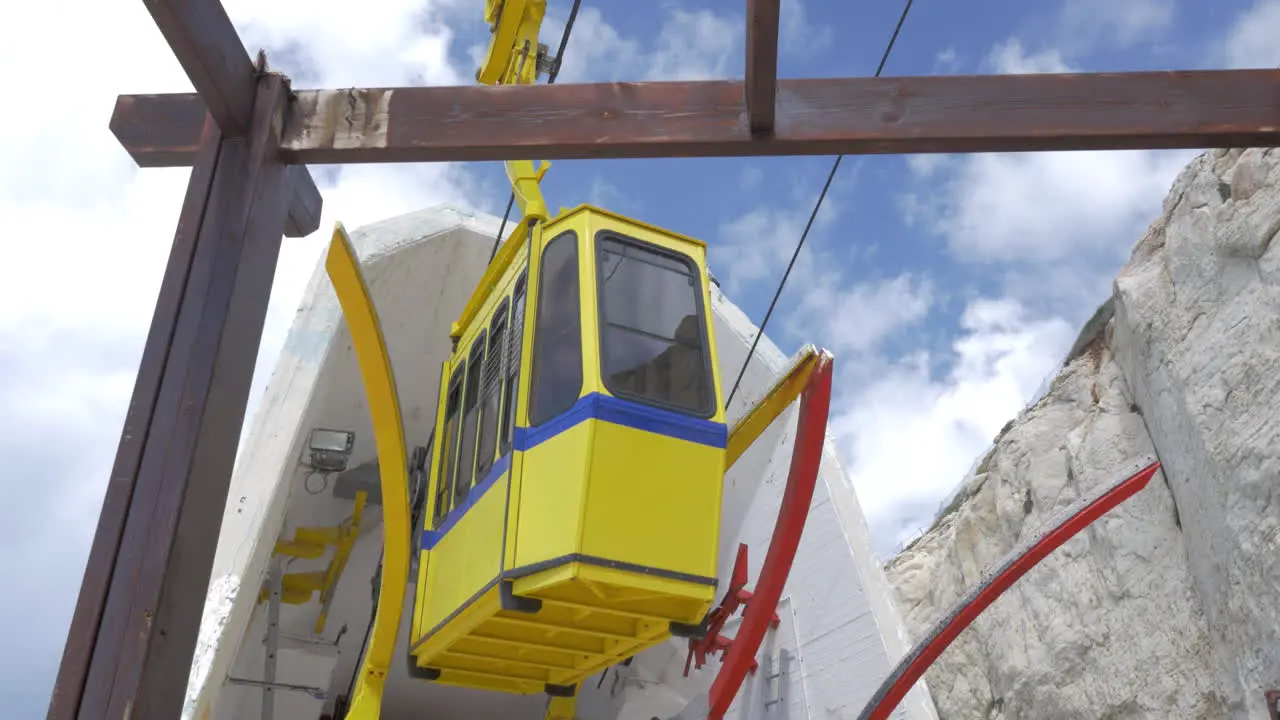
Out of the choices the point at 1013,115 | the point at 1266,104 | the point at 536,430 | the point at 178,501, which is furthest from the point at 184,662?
the point at 1266,104

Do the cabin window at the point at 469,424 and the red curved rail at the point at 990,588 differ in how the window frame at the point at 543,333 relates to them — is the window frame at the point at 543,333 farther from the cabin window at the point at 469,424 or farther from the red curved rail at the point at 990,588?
the red curved rail at the point at 990,588

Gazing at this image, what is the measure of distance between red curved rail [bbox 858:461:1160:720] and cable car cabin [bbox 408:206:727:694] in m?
1.09

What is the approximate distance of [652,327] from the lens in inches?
187

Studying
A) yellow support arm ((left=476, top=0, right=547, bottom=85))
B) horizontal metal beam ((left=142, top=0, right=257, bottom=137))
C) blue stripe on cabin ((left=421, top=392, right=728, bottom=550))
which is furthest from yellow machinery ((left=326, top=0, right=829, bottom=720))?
yellow support arm ((left=476, top=0, right=547, bottom=85))

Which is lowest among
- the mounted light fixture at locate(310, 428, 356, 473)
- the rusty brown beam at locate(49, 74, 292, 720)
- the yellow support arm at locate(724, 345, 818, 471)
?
the rusty brown beam at locate(49, 74, 292, 720)

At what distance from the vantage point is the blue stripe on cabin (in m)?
4.31

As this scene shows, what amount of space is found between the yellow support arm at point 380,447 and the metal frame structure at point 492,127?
48cm

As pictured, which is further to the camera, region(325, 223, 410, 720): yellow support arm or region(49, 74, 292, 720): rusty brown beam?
region(325, 223, 410, 720): yellow support arm

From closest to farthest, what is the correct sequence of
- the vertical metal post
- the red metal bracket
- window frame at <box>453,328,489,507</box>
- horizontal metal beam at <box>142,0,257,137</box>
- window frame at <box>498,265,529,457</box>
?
horizontal metal beam at <box>142,0,257,137</box>, window frame at <box>498,265,529,457</box>, window frame at <box>453,328,489,507</box>, the red metal bracket, the vertical metal post

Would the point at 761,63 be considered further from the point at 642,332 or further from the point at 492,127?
the point at 642,332

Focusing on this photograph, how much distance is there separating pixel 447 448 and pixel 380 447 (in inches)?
44.9

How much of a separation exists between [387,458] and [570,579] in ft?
3.79

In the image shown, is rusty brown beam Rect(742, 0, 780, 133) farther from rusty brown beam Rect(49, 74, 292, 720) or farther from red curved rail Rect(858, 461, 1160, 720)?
red curved rail Rect(858, 461, 1160, 720)

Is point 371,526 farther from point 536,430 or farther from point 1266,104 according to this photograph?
point 1266,104
